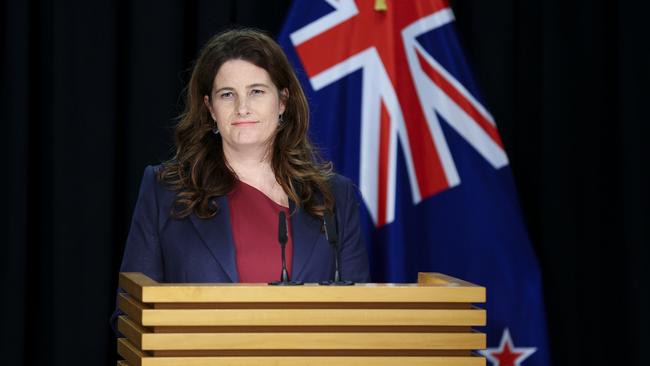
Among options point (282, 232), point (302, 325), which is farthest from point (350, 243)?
point (302, 325)

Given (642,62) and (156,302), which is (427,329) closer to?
(156,302)

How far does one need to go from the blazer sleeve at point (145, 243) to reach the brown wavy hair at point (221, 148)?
2.2 inches

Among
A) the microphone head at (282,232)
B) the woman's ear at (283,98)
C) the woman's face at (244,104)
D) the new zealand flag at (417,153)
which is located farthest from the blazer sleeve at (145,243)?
the new zealand flag at (417,153)

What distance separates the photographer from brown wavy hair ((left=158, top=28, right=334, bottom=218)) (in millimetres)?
2447

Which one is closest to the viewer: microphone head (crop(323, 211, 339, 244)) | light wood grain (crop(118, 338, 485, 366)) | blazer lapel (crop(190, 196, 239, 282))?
light wood grain (crop(118, 338, 485, 366))

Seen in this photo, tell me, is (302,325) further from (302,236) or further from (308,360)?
(302,236)

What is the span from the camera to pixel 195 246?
2367 millimetres

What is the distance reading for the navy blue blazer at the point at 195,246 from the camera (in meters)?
2.35

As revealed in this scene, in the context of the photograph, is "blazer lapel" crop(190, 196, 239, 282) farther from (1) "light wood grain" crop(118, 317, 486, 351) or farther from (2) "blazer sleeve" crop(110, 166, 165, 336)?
(1) "light wood grain" crop(118, 317, 486, 351)

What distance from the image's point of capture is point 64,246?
363 cm

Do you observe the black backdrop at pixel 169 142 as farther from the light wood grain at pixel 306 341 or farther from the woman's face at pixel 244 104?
Answer: the light wood grain at pixel 306 341

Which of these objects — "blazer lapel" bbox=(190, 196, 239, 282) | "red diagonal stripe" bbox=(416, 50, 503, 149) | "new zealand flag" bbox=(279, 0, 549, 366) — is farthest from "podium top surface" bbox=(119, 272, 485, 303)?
"red diagonal stripe" bbox=(416, 50, 503, 149)

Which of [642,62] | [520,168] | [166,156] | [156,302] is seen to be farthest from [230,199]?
[642,62]

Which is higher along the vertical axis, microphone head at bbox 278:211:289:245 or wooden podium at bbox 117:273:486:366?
microphone head at bbox 278:211:289:245
